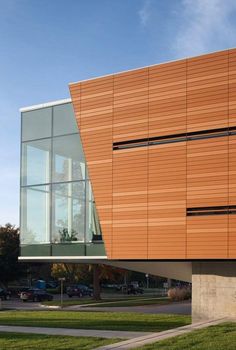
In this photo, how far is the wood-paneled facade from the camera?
2386 centimetres

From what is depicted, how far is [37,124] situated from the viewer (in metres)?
30.3

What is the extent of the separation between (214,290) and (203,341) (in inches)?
322

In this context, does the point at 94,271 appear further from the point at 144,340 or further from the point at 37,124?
the point at 144,340

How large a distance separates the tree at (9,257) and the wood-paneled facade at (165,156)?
136ft

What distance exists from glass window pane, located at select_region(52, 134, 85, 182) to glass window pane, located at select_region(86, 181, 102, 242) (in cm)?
100

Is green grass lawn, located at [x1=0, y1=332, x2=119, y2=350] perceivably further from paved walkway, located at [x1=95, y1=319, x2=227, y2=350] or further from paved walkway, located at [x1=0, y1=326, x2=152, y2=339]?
paved walkway, located at [x1=0, y1=326, x2=152, y2=339]

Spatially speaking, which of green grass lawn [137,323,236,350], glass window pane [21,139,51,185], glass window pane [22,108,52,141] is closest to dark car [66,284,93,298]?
glass window pane [21,139,51,185]

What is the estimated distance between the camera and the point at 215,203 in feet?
78.3

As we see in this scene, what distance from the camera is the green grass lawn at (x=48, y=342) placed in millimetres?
16938

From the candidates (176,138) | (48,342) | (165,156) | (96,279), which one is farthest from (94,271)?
(48,342)

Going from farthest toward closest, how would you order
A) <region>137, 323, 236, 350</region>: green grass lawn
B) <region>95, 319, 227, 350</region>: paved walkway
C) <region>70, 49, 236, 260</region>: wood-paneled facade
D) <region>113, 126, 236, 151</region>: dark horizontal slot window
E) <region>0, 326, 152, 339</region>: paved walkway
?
A: <region>113, 126, 236, 151</region>: dark horizontal slot window, <region>70, 49, 236, 260</region>: wood-paneled facade, <region>0, 326, 152, 339</region>: paved walkway, <region>95, 319, 227, 350</region>: paved walkway, <region>137, 323, 236, 350</region>: green grass lawn

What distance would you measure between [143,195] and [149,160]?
5.21ft

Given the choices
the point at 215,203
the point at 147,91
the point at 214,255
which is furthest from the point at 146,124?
the point at 214,255

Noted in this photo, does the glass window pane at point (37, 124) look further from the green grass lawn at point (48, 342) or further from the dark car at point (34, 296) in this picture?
the dark car at point (34, 296)
